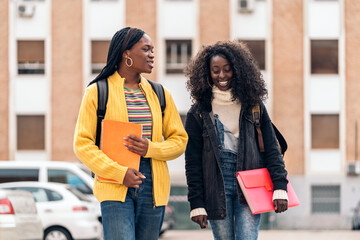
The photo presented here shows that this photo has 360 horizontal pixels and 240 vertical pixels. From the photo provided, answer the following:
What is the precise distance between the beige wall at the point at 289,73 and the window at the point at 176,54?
358 cm

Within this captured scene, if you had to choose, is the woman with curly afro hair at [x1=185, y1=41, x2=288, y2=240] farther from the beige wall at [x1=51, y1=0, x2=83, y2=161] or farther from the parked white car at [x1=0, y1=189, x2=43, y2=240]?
the beige wall at [x1=51, y1=0, x2=83, y2=161]

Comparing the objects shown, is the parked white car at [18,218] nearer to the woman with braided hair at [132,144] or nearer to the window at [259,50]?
the woman with braided hair at [132,144]

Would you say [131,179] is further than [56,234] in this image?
No

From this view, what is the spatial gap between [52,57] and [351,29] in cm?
1216

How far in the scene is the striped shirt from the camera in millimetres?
4367

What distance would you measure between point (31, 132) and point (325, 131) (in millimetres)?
12038

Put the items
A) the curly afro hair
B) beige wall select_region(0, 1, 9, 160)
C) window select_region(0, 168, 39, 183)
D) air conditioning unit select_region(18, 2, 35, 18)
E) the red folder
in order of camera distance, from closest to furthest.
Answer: the red folder < the curly afro hair < window select_region(0, 168, 39, 183) < air conditioning unit select_region(18, 2, 35, 18) < beige wall select_region(0, 1, 9, 160)

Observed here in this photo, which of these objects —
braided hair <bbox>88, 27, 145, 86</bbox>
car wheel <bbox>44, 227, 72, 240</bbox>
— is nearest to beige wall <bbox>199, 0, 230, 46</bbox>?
car wheel <bbox>44, 227, 72, 240</bbox>

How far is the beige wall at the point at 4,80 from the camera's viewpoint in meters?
29.8

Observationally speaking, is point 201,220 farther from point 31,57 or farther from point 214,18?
point 31,57

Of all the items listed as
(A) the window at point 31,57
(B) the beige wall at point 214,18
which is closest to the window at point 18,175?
(A) the window at point 31,57

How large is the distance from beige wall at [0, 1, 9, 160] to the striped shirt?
86.1ft

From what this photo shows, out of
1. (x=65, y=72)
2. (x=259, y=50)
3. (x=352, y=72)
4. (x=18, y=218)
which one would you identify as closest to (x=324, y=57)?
(x=352, y=72)

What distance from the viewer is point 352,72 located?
29.8 metres
